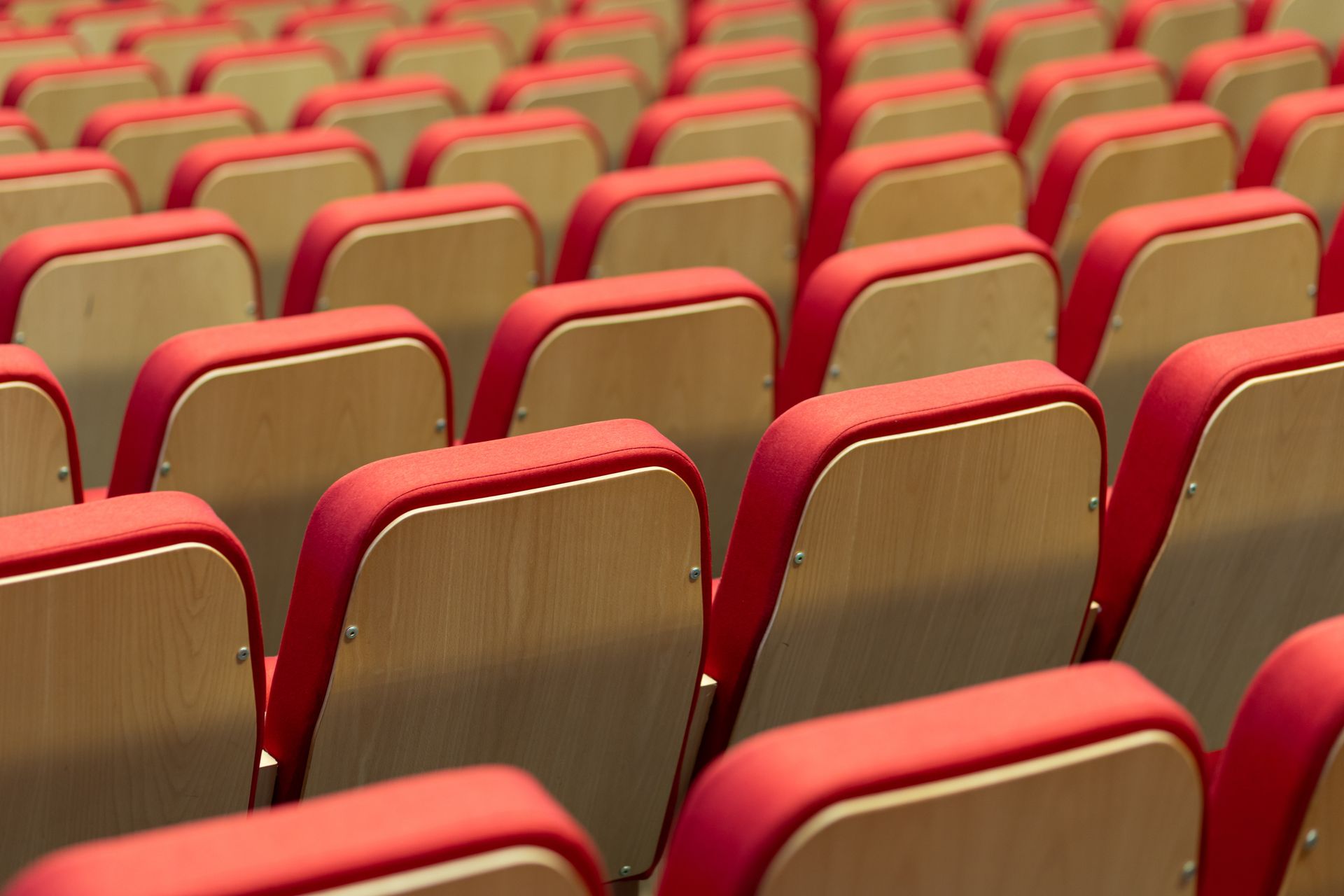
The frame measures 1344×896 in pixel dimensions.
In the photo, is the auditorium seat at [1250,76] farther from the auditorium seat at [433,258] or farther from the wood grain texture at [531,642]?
the wood grain texture at [531,642]

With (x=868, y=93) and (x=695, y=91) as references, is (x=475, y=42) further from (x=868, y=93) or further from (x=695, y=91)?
(x=868, y=93)

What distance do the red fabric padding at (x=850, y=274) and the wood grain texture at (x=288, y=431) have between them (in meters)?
0.18

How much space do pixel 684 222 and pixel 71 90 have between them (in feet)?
2.11

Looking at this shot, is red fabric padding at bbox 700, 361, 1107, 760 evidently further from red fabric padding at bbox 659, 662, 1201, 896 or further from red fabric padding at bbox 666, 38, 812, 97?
red fabric padding at bbox 666, 38, 812, 97

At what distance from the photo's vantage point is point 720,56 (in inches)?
57.9

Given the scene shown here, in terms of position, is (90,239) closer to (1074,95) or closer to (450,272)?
(450,272)

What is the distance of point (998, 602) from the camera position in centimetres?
62

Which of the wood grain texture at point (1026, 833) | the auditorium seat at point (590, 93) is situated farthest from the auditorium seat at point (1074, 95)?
the wood grain texture at point (1026, 833)

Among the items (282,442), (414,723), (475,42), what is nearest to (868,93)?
(475,42)

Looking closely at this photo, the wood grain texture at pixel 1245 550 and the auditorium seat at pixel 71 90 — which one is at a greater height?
the auditorium seat at pixel 71 90

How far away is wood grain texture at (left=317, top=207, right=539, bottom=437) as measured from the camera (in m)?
0.91

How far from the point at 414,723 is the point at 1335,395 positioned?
1.17 feet

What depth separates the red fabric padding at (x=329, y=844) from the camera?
31 cm

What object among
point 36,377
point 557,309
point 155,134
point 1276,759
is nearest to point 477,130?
point 155,134
